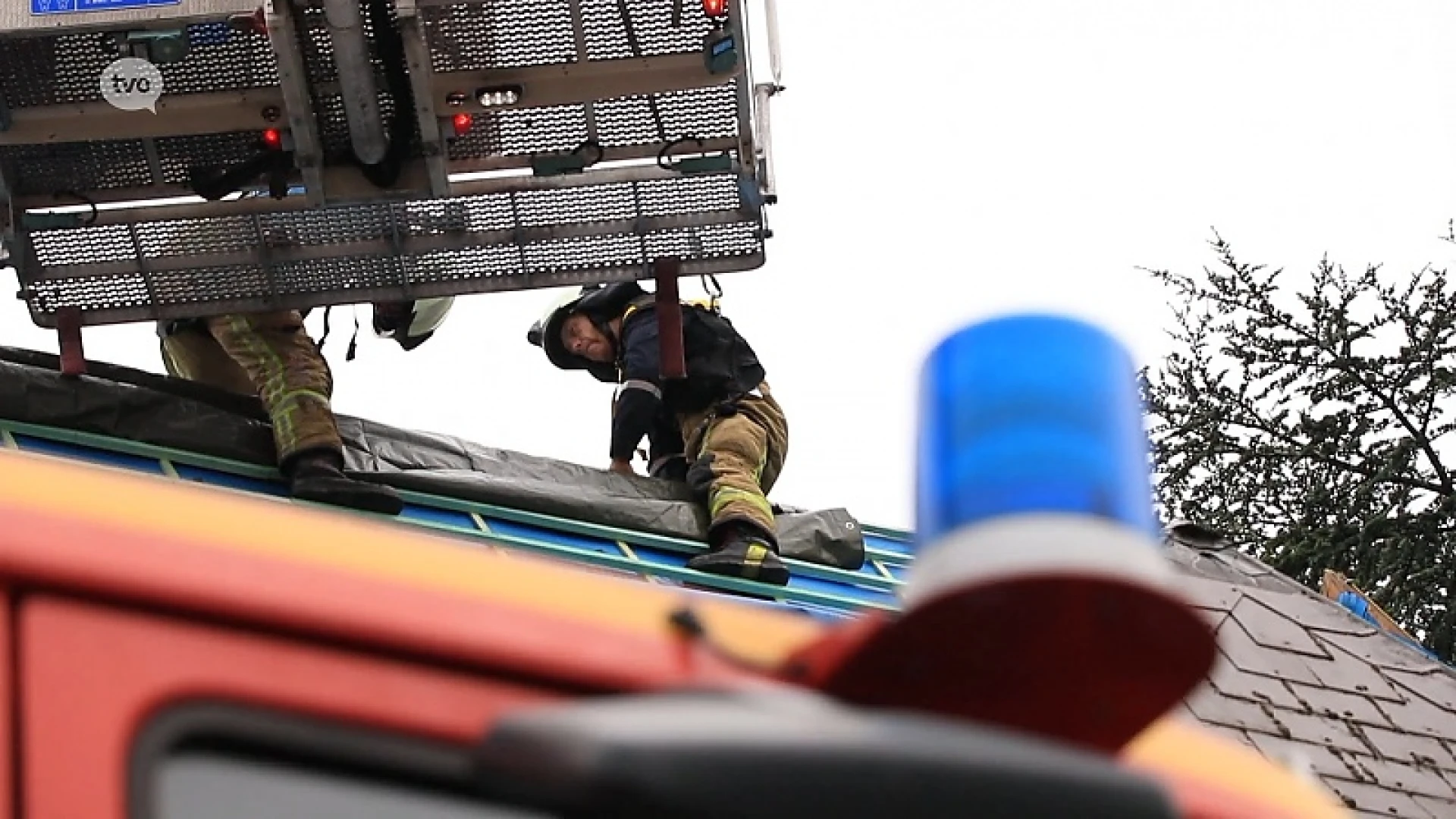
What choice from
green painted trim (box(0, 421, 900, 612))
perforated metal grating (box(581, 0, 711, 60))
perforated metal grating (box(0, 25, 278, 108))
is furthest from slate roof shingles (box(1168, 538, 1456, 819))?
perforated metal grating (box(0, 25, 278, 108))

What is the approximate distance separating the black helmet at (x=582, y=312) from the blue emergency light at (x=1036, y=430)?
639 cm

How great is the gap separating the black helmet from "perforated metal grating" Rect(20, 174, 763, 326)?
923 millimetres

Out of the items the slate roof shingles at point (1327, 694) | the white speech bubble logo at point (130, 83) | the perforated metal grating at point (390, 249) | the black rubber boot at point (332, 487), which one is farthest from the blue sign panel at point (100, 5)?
the slate roof shingles at point (1327, 694)

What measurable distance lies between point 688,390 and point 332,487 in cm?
183

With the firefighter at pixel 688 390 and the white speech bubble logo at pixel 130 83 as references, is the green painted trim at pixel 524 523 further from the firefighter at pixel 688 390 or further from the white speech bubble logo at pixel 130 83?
the white speech bubble logo at pixel 130 83

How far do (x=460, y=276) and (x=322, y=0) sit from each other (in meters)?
1.51

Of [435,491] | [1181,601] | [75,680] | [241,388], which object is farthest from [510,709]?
[241,388]

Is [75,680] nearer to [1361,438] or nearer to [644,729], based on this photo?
[644,729]

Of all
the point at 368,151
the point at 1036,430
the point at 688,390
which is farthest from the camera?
the point at 688,390

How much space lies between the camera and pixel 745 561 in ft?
22.6

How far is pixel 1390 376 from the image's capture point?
50.0ft

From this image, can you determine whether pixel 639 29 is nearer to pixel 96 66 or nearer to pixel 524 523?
pixel 96 66

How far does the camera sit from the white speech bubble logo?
598 centimetres

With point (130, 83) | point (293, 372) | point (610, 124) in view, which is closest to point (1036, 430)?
point (130, 83)
